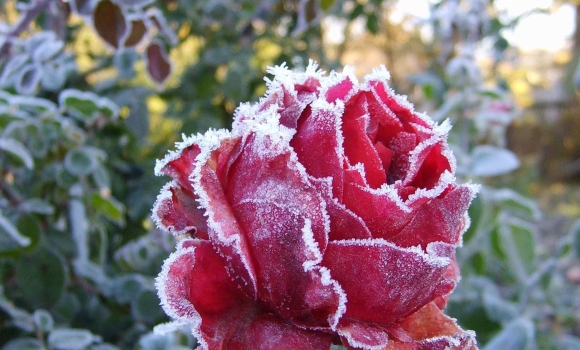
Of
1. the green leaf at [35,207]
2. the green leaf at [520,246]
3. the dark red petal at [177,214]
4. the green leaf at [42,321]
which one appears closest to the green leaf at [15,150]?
the green leaf at [35,207]

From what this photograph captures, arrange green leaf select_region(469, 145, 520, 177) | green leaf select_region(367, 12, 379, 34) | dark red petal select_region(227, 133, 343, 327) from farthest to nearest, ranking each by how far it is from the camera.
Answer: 1. green leaf select_region(367, 12, 379, 34)
2. green leaf select_region(469, 145, 520, 177)
3. dark red petal select_region(227, 133, 343, 327)

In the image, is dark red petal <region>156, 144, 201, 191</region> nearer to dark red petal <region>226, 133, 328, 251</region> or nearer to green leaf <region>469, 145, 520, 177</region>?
dark red petal <region>226, 133, 328, 251</region>

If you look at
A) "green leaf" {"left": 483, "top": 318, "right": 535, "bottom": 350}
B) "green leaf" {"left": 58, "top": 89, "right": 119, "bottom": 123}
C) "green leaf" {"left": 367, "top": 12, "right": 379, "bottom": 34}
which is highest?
"green leaf" {"left": 367, "top": 12, "right": 379, "bottom": 34}

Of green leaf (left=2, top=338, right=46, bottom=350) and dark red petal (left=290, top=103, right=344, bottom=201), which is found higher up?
green leaf (left=2, top=338, right=46, bottom=350)

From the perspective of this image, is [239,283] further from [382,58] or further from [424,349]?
[382,58]

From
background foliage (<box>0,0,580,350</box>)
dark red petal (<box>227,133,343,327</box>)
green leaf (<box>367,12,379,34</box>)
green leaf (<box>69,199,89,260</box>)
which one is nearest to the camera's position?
dark red petal (<box>227,133,343,327</box>)

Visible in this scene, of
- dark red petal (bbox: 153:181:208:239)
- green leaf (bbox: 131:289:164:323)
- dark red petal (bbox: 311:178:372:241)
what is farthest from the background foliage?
dark red petal (bbox: 311:178:372:241)

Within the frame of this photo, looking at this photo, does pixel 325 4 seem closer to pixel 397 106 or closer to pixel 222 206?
pixel 397 106

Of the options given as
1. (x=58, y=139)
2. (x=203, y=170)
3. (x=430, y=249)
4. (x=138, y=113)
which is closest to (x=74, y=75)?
(x=138, y=113)

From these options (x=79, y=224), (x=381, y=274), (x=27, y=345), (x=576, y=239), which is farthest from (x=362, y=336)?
(x=79, y=224)
